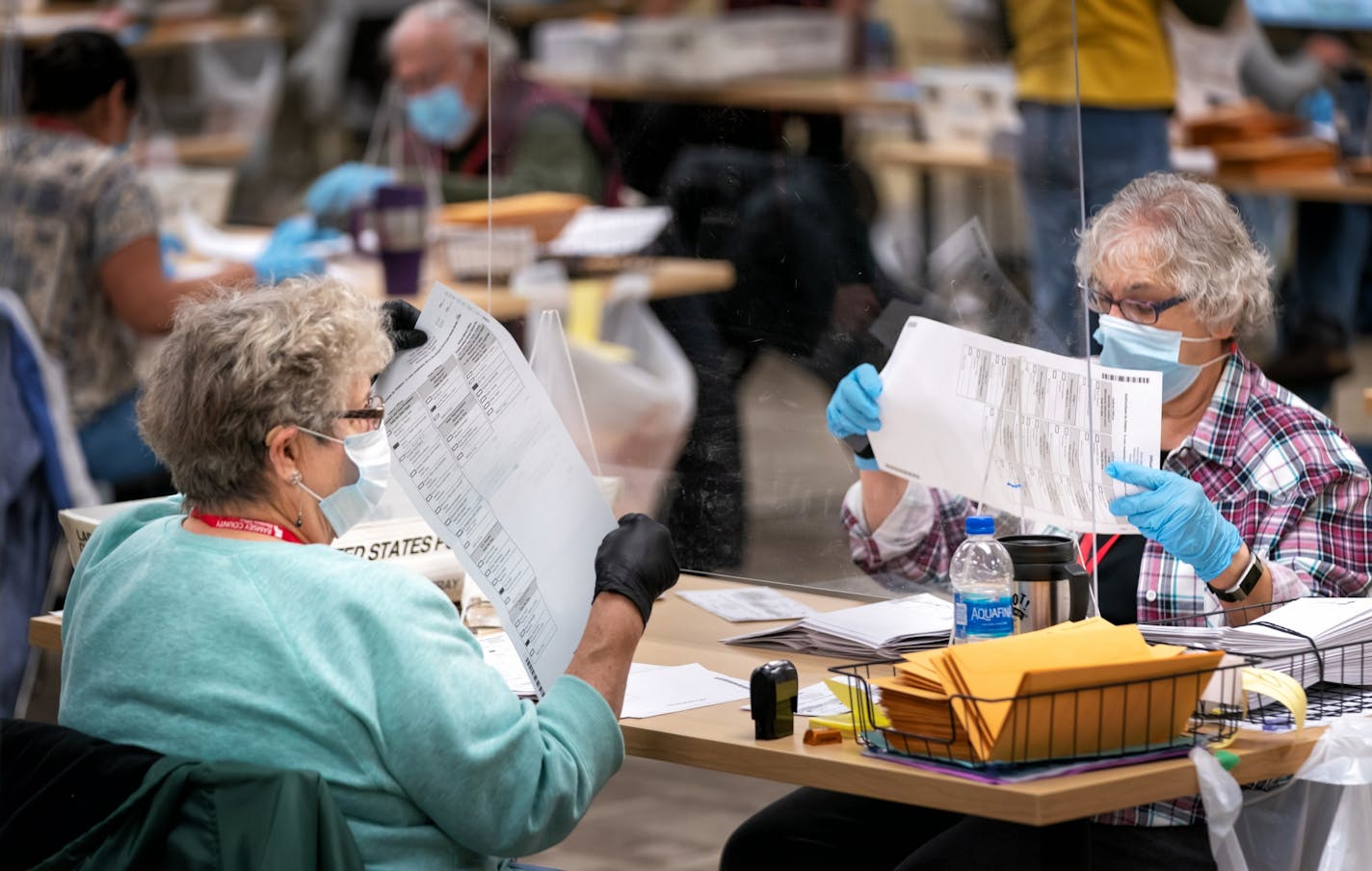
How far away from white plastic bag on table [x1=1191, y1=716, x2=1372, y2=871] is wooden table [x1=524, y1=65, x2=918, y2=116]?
132cm

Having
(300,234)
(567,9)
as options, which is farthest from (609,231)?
(567,9)

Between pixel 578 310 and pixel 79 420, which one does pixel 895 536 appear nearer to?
pixel 578 310

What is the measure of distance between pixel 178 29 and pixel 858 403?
22.3 feet

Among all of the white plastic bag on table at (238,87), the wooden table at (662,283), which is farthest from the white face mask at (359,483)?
the white plastic bag on table at (238,87)

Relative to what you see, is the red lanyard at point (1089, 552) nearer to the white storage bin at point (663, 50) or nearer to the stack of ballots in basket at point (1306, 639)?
the stack of ballots in basket at point (1306, 639)

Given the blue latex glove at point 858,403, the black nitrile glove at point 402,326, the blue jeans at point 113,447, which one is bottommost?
the blue jeans at point 113,447

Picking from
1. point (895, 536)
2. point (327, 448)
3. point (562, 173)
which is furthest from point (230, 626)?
point (562, 173)

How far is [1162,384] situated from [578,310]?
1.72 m

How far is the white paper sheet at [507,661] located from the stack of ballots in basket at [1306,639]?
2.39ft

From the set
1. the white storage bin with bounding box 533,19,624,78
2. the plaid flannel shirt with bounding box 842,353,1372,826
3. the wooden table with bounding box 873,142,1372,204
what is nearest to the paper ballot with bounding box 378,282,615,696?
the plaid flannel shirt with bounding box 842,353,1372,826

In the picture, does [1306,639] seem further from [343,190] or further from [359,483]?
[343,190]

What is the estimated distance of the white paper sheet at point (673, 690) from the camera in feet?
6.68

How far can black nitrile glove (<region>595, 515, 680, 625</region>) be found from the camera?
6.42ft

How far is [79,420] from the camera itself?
13.7 ft
